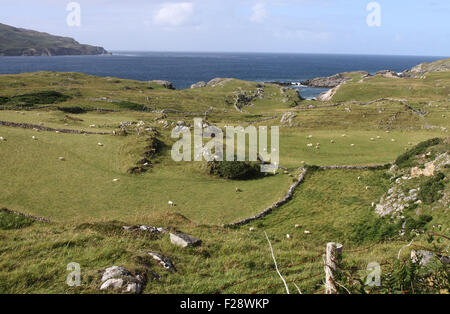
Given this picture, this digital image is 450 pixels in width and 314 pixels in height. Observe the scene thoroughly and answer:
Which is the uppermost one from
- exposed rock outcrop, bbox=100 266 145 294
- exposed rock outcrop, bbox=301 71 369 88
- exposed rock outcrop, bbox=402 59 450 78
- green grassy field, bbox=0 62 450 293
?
exposed rock outcrop, bbox=402 59 450 78

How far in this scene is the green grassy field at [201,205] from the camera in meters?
11.0

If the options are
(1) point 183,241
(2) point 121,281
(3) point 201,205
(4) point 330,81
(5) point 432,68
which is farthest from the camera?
(4) point 330,81

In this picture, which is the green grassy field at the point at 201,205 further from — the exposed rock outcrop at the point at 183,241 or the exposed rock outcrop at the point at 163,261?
the exposed rock outcrop at the point at 183,241

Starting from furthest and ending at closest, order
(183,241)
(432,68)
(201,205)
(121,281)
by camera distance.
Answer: (432,68) < (201,205) < (183,241) < (121,281)

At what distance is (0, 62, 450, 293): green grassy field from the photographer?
11.0 m

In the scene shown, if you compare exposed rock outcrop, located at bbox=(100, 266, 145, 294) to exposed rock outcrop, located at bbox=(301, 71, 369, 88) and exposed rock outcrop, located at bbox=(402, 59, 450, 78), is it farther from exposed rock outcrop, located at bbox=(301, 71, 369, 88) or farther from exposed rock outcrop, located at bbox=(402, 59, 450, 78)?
exposed rock outcrop, located at bbox=(402, 59, 450, 78)

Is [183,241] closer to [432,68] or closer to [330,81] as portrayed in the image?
[330,81]

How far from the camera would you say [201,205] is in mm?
27391

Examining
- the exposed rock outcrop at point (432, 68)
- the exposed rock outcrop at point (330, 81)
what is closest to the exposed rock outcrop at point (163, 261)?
the exposed rock outcrop at point (330, 81)

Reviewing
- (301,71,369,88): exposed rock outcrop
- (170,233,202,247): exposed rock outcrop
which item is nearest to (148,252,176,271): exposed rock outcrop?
(170,233,202,247): exposed rock outcrop

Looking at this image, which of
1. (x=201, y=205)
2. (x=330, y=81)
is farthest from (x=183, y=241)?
(x=330, y=81)

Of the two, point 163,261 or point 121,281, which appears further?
point 163,261
